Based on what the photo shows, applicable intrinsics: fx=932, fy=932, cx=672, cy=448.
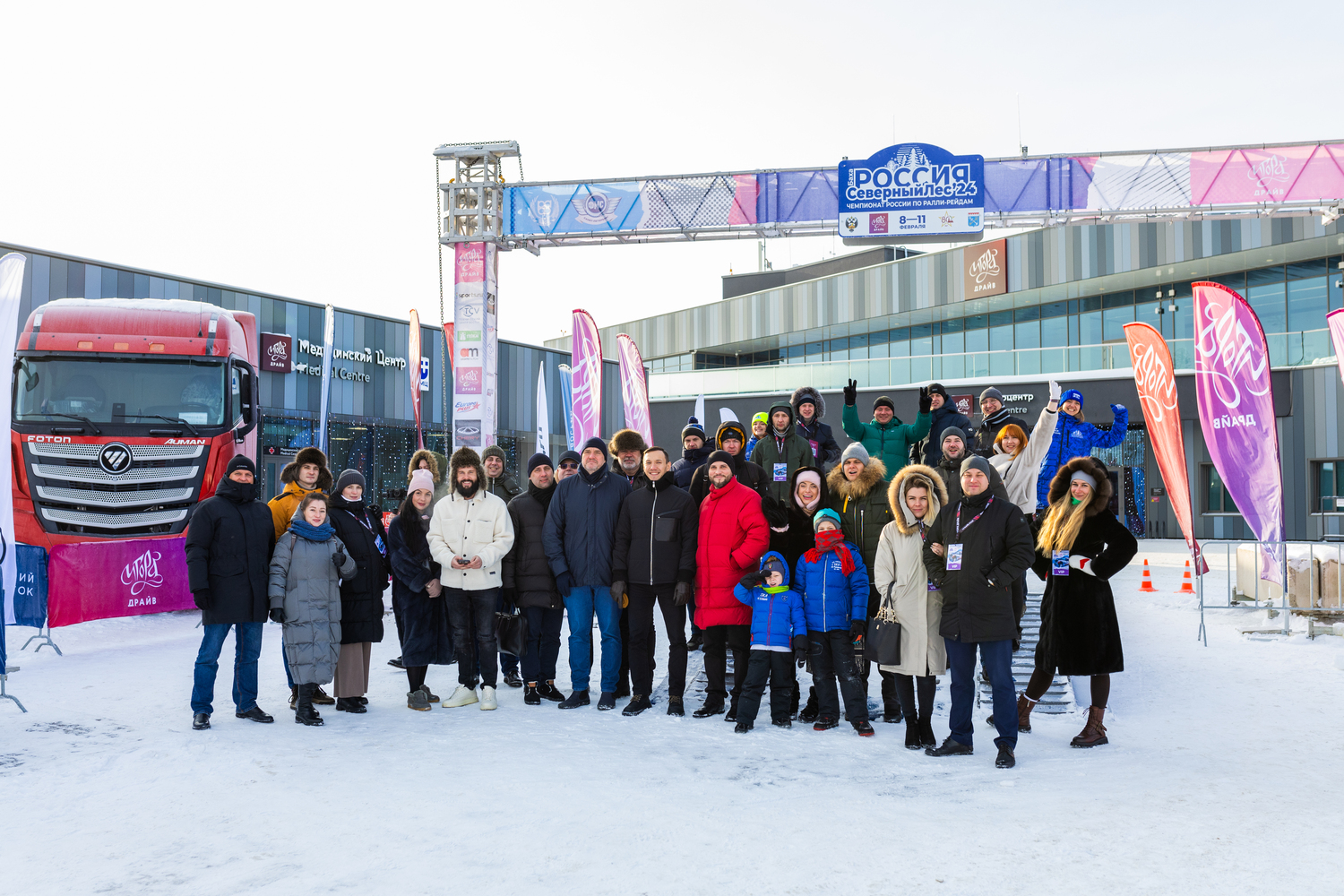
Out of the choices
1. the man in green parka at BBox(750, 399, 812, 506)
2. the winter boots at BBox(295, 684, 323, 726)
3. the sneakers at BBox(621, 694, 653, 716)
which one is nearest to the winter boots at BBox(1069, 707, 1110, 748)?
the sneakers at BBox(621, 694, 653, 716)

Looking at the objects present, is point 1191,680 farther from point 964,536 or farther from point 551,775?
point 551,775

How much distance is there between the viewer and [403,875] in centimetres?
341

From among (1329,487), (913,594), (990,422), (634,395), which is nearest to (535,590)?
(913,594)

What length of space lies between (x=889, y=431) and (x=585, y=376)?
6965 mm

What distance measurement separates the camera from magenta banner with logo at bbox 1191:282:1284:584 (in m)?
8.88

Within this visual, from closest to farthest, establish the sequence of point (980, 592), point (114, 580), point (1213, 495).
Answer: point (980, 592), point (114, 580), point (1213, 495)

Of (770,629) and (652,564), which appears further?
(652,564)

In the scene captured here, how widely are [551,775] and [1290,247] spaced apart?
27.4 m

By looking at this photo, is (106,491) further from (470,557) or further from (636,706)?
(636,706)

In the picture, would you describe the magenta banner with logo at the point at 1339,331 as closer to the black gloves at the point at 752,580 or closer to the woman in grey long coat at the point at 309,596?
the black gloves at the point at 752,580

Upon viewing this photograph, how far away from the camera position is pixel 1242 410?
356 inches

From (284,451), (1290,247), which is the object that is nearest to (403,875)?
(284,451)

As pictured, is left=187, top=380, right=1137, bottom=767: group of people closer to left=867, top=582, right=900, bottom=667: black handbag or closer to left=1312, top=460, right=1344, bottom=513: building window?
left=867, top=582, right=900, bottom=667: black handbag

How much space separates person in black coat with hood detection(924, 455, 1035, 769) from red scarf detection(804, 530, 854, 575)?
0.60m
